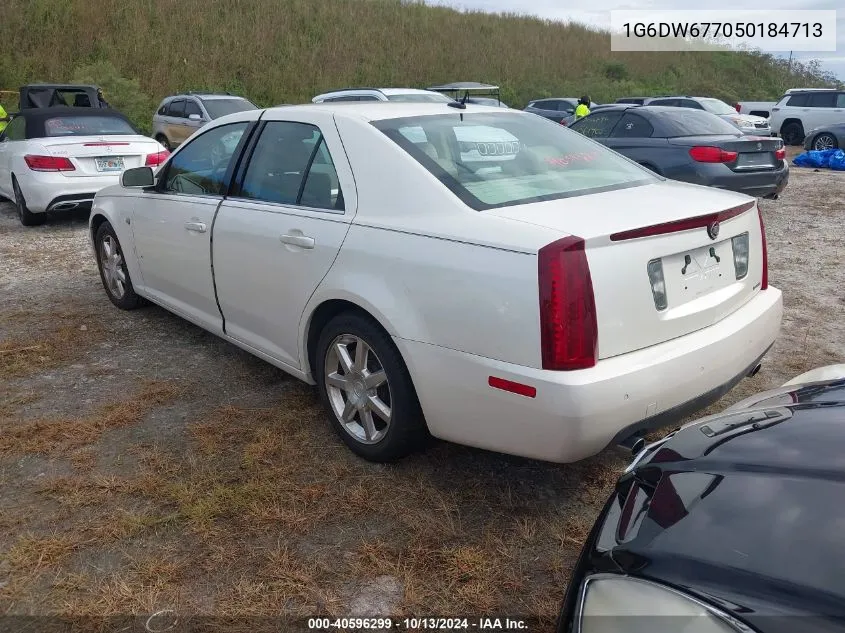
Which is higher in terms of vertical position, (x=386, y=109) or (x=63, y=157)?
(x=386, y=109)

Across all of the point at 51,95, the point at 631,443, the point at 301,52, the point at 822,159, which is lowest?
the point at 631,443

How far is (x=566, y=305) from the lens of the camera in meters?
2.40

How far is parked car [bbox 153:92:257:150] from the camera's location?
1426 centimetres

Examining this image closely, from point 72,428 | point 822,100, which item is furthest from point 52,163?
point 822,100

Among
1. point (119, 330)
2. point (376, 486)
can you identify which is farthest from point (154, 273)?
point (376, 486)

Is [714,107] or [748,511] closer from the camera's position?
[748,511]

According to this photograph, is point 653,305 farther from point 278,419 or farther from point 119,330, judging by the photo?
point 119,330

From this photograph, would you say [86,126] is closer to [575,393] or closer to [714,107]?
[575,393]

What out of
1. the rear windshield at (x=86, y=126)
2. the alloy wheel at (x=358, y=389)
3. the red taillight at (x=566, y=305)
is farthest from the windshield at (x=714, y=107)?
the red taillight at (x=566, y=305)

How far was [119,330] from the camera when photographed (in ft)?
16.9

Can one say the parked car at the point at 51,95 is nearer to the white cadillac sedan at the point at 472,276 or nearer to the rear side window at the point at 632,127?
the rear side window at the point at 632,127

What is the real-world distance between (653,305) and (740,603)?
55.2 inches

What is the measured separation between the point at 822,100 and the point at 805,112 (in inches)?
22.2

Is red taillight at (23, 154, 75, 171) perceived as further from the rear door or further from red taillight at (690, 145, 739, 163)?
red taillight at (690, 145, 739, 163)
